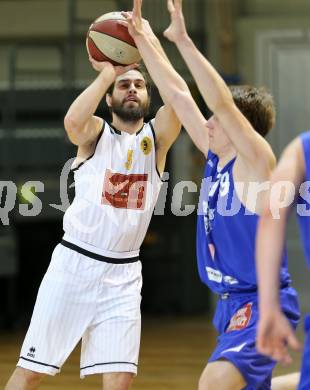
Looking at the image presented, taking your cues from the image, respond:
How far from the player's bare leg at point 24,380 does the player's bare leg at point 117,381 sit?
0.34 meters

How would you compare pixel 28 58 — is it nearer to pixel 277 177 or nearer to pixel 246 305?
pixel 246 305

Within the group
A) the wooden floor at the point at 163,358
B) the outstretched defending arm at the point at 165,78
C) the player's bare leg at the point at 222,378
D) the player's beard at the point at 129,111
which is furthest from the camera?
Answer: the wooden floor at the point at 163,358

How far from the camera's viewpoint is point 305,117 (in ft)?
41.6

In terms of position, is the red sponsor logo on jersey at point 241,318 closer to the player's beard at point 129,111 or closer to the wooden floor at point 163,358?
the player's beard at point 129,111

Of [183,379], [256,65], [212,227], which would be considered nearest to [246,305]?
[212,227]

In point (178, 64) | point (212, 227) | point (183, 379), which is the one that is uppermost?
point (178, 64)

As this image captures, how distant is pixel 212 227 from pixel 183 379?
3.76 m

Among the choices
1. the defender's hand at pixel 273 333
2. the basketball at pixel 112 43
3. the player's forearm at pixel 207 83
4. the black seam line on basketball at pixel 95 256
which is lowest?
the black seam line on basketball at pixel 95 256

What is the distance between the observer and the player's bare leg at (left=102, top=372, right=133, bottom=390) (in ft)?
14.5

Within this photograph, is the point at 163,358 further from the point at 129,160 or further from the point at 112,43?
the point at 112,43

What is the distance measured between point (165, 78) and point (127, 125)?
33.6 inches

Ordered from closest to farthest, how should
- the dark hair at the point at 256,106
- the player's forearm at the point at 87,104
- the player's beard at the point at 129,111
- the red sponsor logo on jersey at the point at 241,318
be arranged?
the red sponsor logo on jersey at the point at 241,318, the dark hair at the point at 256,106, the player's forearm at the point at 87,104, the player's beard at the point at 129,111

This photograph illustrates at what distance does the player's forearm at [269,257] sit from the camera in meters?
2.48

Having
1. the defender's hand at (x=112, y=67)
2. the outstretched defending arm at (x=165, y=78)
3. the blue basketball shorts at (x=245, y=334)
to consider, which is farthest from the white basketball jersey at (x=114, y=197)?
the blue basketball shorts at (x=245, y=334)
